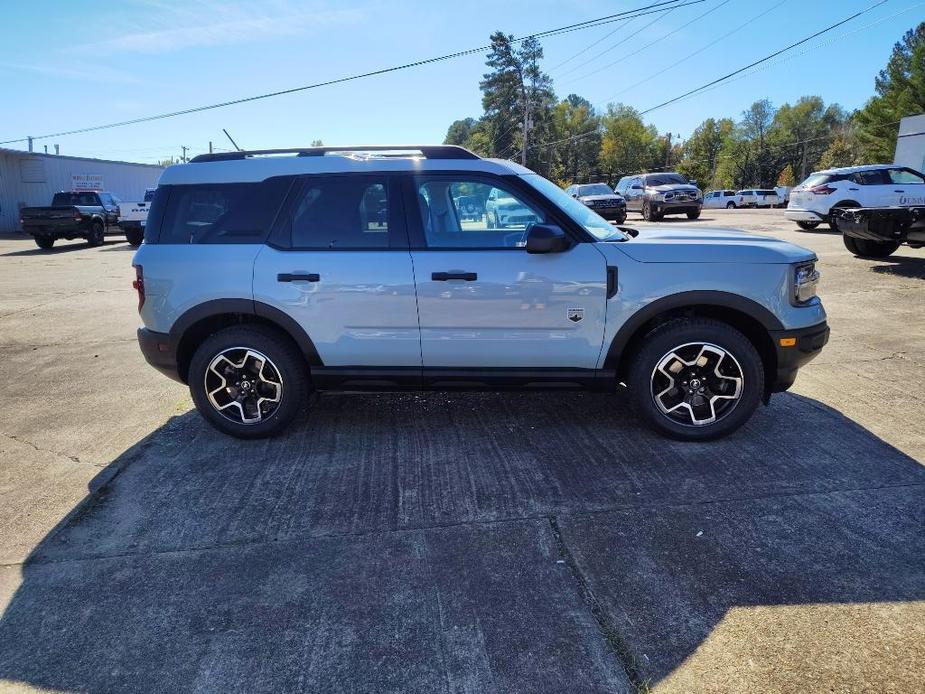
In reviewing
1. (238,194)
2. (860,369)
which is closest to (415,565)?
(238,194)

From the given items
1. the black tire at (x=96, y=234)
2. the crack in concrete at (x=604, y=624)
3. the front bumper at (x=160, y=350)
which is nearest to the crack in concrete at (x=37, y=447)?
the front bumper at (x=160, y=350)

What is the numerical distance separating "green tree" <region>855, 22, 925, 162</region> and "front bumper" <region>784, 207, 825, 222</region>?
4157 centimetres

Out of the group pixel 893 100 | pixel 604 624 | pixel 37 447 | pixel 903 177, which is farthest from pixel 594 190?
pixel 893 100

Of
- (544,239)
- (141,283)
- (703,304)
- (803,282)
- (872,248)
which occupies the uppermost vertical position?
(544,239)

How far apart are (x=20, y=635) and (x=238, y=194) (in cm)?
281

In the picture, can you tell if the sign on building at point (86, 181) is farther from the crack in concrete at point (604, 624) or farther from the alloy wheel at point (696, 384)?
the crack in concrete at point (604, 624)

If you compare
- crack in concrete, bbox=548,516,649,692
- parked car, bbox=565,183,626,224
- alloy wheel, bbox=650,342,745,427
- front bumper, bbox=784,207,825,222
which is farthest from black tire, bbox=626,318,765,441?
parked car, bbox=565,183,626,224

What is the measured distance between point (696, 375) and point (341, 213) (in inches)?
102

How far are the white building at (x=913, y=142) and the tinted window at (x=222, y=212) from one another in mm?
39631

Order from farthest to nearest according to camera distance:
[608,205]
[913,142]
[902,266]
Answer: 1. [913,142]
2. [608,205]
3. [902,266]

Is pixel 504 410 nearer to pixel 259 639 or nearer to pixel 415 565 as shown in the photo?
pixel 415 565

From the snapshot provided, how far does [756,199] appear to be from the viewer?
170 ft

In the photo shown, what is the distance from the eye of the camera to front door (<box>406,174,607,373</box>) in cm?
399

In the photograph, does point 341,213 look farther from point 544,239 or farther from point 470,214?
point 544,239
